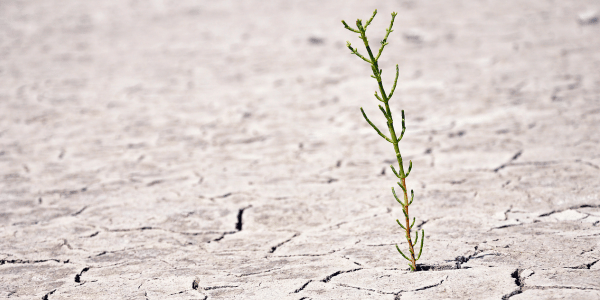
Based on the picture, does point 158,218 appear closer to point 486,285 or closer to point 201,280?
point 201,280

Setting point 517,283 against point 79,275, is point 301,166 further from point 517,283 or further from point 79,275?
point 517,283

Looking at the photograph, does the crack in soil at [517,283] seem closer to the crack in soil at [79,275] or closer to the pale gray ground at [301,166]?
the pale gray ground at [301,166]

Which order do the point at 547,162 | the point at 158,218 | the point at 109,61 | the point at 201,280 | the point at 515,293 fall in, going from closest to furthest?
the point at 515,293 < the point at 201,280 < the point at 158,218 < the point at 547,162 < the point at 109,61

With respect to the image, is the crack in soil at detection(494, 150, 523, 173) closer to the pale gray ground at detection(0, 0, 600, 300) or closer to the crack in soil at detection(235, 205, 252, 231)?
the pale gray ground at detection(0, 0, 600, 300)

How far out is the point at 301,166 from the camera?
12.1 feet

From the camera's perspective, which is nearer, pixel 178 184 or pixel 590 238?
pixel 590 238

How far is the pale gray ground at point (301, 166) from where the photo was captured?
229cm

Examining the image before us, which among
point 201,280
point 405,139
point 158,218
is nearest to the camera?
point 201,280

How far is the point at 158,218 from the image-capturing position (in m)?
2.99

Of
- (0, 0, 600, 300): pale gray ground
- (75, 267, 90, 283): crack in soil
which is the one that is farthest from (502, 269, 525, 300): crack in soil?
(75, 267, 90, 283): crack in soil

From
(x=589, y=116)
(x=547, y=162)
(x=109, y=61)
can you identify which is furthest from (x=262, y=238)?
(x=109, y=61)

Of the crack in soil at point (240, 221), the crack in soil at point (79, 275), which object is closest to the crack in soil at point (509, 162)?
the crack in soil at point (240, 221)

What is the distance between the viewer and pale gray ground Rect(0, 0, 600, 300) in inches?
90.4

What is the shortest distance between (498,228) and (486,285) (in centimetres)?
57
